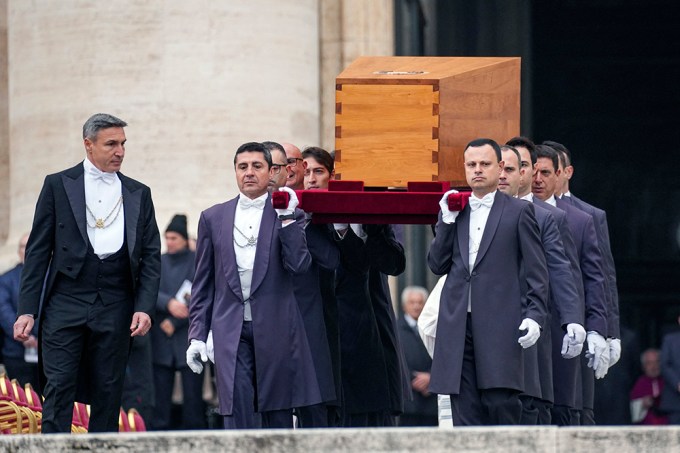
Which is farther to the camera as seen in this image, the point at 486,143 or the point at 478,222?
the point at 478,222

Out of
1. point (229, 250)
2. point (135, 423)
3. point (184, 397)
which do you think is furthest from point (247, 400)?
point (184, 397)

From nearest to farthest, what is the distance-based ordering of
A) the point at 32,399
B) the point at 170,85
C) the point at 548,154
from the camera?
1. the point at 548,154
2. the point at 32,399
3. the point at 170,85

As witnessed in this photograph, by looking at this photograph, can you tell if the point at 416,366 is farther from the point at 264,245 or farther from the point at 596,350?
the point at 264,245

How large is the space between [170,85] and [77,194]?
5.30 metres

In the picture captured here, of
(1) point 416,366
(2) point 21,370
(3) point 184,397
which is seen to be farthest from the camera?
(1) point 416,366

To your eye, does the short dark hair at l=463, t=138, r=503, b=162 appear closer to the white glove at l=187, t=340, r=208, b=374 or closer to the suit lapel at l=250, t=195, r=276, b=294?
the suit lapel at l=250, t=195, r=276, b=294

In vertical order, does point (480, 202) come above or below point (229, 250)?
above

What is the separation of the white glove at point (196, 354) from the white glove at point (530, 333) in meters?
1.54

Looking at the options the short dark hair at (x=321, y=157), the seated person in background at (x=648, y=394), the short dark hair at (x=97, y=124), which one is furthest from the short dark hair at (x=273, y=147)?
the seated person in background at (x=648, y=394)

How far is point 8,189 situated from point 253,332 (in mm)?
7259

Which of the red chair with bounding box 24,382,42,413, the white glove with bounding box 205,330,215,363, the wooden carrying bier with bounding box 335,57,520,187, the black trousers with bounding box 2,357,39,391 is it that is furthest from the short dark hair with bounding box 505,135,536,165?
the black trousers with bounding box 2,357,39,391

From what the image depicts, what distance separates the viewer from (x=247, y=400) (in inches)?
397

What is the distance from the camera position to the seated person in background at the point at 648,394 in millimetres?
16625

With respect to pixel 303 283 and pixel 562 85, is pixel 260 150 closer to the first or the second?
pixel 303 283
